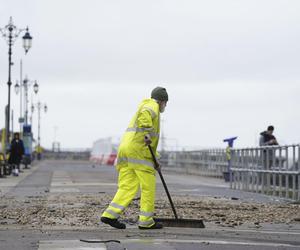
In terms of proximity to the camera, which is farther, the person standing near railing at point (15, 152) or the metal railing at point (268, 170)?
the person standing near railing at point (15, 152)

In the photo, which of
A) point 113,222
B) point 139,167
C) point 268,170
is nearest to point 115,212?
point 113,222

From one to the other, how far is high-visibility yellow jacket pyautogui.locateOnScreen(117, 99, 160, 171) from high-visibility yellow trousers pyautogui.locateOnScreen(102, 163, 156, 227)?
3.7 inches

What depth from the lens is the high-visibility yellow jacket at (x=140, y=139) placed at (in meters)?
9.88

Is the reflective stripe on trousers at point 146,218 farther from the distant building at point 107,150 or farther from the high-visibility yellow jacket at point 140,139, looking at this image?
the distant building at point 107,150

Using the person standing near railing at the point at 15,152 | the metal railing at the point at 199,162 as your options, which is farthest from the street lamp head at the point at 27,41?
the metal railing at the point at 199,162

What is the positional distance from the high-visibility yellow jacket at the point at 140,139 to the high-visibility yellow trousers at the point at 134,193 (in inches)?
3.7

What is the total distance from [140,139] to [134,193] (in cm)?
72

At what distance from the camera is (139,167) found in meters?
9.91

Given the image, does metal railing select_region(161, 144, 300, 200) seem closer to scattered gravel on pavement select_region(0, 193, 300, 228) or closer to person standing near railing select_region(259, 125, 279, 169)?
person standing near railing select_region(259, 125, 279, 169)

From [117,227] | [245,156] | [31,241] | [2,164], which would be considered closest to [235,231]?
[117,227]

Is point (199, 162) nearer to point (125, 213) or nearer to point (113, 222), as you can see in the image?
point (125, 213)

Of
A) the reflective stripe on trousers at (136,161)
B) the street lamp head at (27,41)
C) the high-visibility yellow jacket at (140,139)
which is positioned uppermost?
the street lamp head at (27,41)

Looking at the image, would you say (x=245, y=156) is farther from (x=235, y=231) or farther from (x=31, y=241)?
(x=31, y=241)

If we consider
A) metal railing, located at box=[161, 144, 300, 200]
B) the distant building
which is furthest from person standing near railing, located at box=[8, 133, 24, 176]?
the distant building
